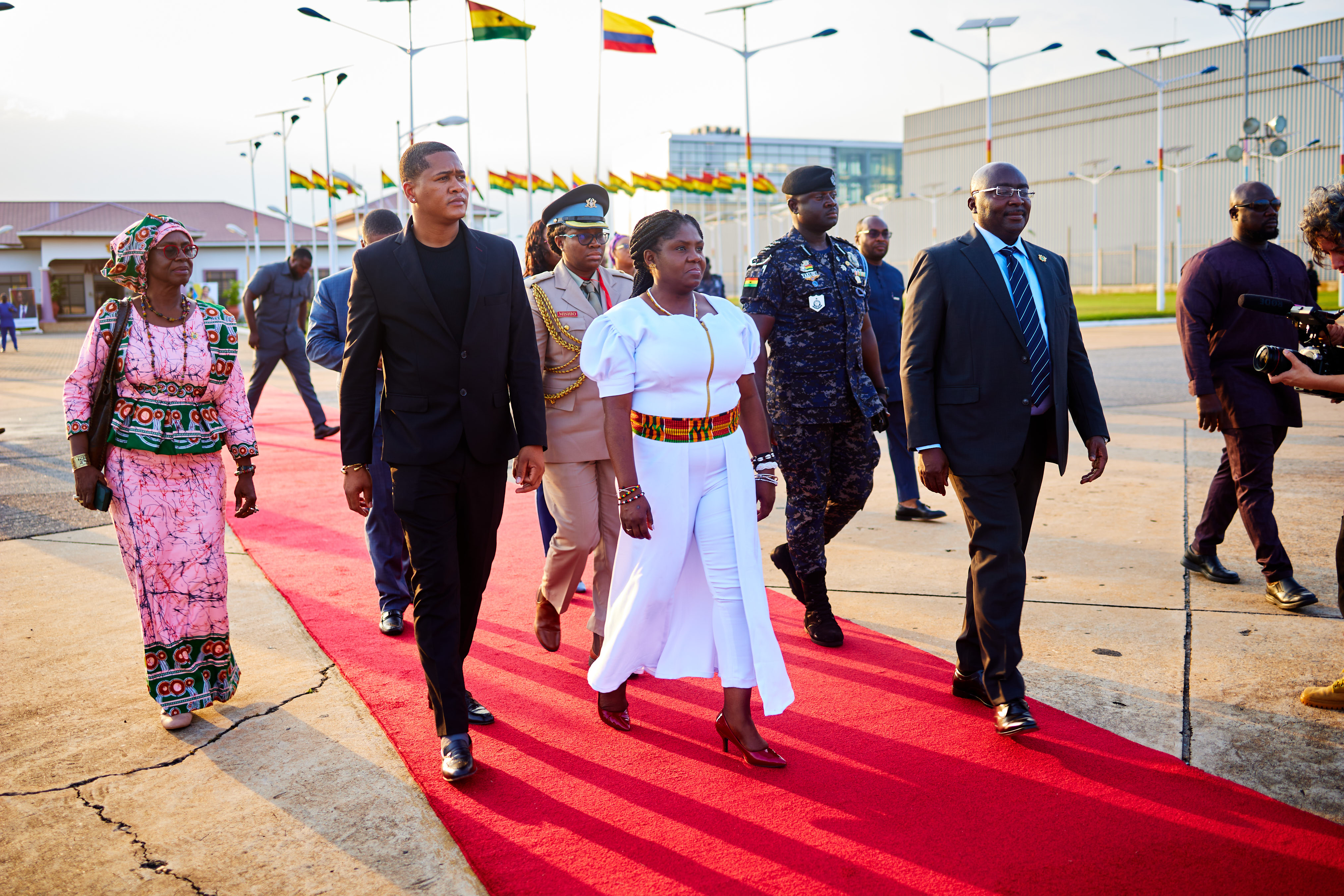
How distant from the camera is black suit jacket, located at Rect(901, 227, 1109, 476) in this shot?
4.00m

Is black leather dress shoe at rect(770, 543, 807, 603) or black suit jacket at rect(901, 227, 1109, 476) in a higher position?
black suit jacket at rect(901, 227, 1109, 476)

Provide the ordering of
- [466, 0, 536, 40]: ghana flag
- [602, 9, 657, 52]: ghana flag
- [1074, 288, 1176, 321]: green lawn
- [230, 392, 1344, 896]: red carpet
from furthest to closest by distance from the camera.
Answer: [1074, 288, 1176, 321]: green lawn, [466, 0, 536, 40]: ghana flag, [602, 9, 657, 52]: ghana flag, [230, 392, 1344, 896]: red carpet

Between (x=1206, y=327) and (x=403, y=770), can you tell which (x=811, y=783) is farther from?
(x=1206, y=327)

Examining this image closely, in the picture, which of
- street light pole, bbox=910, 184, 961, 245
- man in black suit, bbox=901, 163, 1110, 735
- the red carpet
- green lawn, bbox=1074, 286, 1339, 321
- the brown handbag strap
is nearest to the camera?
the red carpet

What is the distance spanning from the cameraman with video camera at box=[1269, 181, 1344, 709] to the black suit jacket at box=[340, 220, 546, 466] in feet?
9.16

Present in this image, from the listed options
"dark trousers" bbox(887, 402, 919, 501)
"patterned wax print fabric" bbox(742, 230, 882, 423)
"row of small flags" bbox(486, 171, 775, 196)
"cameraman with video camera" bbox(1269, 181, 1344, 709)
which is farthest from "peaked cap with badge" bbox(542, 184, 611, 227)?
"row of small flags" bbox(486, 171, 775, 196)

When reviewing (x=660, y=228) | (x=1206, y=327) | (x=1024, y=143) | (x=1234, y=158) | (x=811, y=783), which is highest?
(x=1024, y=143)

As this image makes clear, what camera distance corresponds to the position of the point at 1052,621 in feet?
16.8

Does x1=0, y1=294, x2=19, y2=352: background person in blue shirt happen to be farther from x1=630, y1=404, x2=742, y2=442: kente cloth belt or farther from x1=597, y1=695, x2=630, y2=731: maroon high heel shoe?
x1=630, y1=404, x2=742, y2=442: kente cloth belt

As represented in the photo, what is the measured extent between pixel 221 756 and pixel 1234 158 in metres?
39.9

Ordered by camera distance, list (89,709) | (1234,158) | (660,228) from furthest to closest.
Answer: (1234,158)
(89,709)
(660,228)

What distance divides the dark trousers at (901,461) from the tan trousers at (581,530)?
10.4 ft

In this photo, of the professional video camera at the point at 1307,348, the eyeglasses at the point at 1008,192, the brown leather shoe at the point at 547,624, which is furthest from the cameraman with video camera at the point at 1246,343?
the brown leather shoe at the point at 547,624

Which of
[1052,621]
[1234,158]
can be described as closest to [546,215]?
[1052,621]
